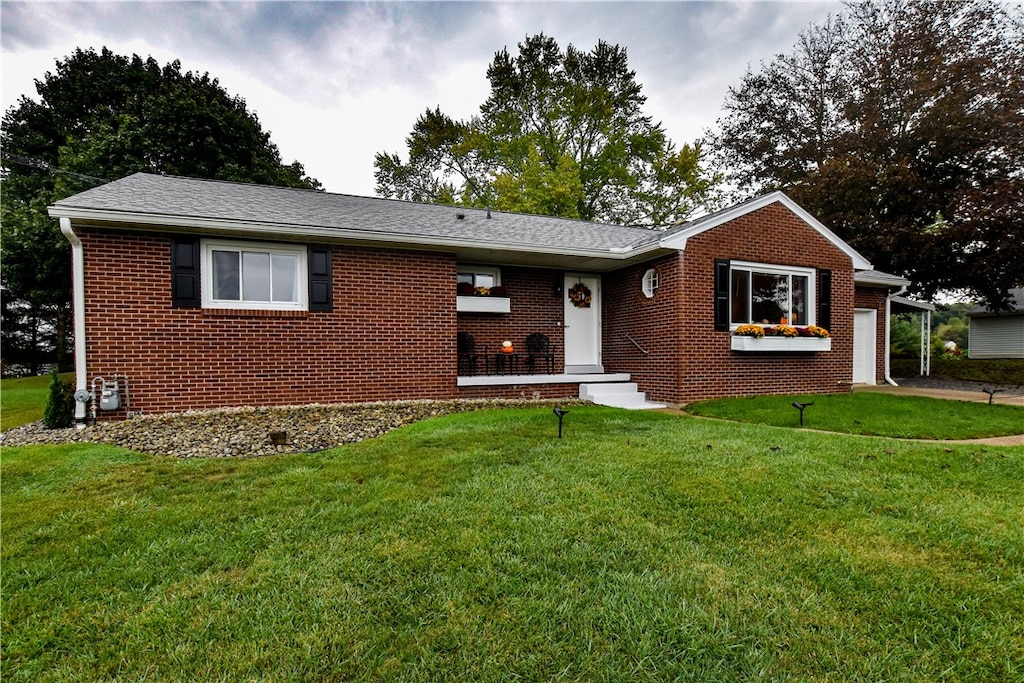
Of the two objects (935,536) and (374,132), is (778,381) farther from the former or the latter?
(374,132)

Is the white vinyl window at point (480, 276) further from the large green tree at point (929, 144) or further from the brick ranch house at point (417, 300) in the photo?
the large green tree at point (929, 144)

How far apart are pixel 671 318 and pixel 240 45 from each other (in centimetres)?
1034

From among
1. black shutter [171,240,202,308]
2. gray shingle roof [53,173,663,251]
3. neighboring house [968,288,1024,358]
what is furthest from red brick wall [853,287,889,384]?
black shutter [171,240,202,308]

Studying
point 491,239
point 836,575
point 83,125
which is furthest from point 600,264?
point 83,125

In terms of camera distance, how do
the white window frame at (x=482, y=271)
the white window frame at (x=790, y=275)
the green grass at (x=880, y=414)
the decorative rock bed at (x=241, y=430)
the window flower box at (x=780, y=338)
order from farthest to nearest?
the white window frame at (x=482, y=271), the white window frame at (x=790, y=275), the window flower box at (x=780, y=338), the green grass at (x=880, y=414), the decorative rock bed at (x=241, y=430)

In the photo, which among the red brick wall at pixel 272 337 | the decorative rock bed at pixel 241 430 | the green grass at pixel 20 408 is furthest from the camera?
the green grass at pixel 20 408

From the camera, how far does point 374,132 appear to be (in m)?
24.2

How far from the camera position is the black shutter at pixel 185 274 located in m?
6.75

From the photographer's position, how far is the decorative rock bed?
4.92 metres

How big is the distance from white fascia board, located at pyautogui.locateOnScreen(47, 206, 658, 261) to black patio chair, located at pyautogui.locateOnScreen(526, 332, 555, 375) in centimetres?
192

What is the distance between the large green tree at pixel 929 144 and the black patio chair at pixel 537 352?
1222 cm

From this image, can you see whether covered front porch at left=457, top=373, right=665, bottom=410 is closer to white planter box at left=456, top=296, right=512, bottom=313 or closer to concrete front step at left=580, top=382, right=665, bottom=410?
concrete front step at left=580, top=382, right=665, bottom=410

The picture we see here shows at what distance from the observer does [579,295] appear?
10.3 m

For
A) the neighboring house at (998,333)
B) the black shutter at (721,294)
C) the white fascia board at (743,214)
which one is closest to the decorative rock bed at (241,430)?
the white fascia board at (743,214)
